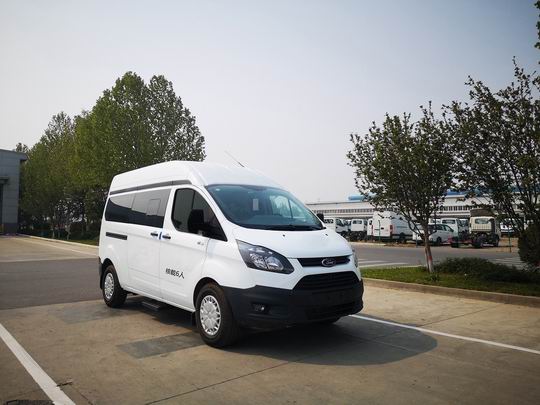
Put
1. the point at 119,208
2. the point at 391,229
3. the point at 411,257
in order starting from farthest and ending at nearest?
the point at 391,229 → the point at 411,257 → the point at 119,208

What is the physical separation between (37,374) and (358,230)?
38.4m

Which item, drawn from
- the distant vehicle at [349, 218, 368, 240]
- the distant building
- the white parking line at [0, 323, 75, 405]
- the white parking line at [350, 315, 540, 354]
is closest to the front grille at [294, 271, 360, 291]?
the white parking line at [350, 315, 540, 354]

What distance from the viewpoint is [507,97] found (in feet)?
32.8

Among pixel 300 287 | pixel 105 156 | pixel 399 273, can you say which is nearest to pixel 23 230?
pixel 105 156

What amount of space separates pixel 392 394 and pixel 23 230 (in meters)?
68.8

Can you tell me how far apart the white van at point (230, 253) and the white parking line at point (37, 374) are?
184cm

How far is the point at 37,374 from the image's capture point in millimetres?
4461

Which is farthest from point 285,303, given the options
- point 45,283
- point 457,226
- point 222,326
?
point 457,226

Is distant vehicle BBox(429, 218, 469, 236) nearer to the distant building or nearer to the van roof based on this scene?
the van roof

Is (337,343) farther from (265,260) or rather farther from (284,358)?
(265,260)

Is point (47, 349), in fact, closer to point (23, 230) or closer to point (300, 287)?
point (300, 287)

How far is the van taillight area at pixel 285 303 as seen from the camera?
4.89 meters

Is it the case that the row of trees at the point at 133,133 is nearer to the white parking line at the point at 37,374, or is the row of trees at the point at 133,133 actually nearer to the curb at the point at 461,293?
the curb at the point at 461,293

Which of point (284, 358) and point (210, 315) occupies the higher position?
point (210, 315)
